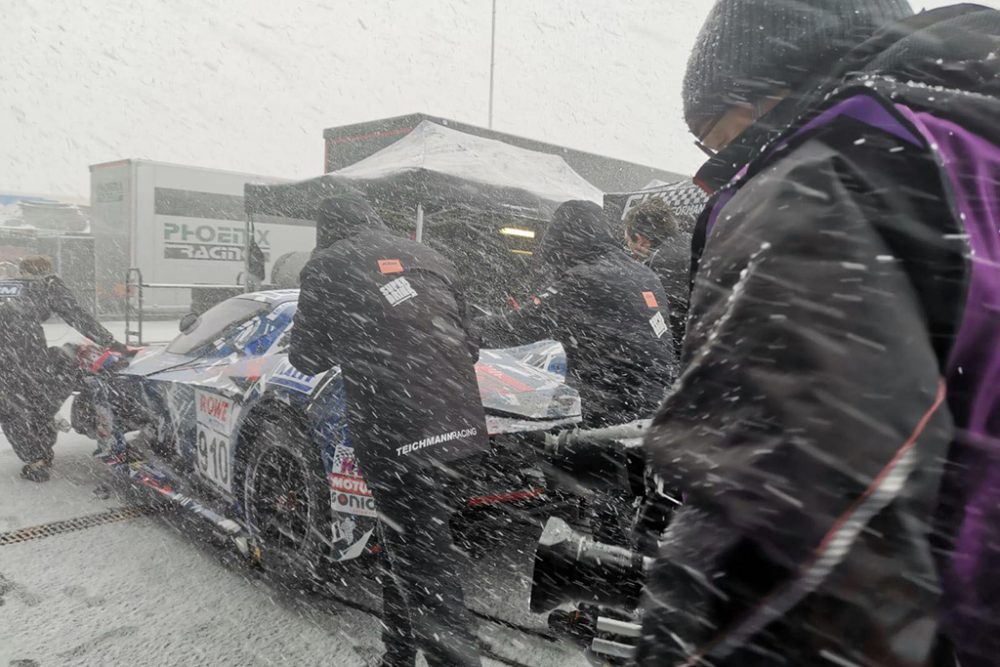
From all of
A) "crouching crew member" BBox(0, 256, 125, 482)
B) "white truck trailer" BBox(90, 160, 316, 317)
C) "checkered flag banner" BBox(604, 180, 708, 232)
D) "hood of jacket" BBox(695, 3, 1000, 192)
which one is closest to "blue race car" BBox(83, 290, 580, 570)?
"crouching crew member" BBox(0, 256, 125, 482)

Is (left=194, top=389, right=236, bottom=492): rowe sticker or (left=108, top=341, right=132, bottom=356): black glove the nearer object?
(left=194, top=389, right=236, bottom=492): rowe sticker

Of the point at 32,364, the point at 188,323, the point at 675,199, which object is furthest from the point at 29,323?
the point at 675,199

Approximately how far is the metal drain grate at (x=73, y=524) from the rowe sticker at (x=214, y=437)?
3.08ft

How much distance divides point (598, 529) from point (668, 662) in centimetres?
190

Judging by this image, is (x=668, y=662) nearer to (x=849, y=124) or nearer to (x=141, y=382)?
(x=849, y=124)

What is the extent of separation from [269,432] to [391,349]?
1242mm

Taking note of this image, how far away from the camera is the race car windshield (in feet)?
14.8

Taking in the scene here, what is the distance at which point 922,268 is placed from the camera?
0.64 meters

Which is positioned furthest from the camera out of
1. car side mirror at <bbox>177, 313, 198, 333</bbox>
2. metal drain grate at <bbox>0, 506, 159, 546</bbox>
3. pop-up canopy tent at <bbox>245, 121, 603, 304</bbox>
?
pop-up canopy tent at <bbox>245, 121, 603, 304</bbox>

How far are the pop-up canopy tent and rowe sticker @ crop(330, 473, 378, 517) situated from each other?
672cm

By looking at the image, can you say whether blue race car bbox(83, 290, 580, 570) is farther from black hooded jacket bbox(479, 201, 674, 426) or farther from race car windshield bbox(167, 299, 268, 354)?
black hooded jacket bbox(479, 201, 674, 426)

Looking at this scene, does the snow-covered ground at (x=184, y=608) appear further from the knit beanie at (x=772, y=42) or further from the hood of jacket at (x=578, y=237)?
the knit beanie at (x=772, y=42)

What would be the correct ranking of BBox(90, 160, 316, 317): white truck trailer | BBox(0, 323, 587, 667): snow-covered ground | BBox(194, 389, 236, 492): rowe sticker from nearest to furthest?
1. BBox(0, 323, 587, 667): snow-covered ground
2. BBox(194, 389, 236, 492): rowe sticker
3. BBox(90, 160, 316, 317): white truck trailer

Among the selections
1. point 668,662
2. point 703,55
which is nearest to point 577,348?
point 703,55
